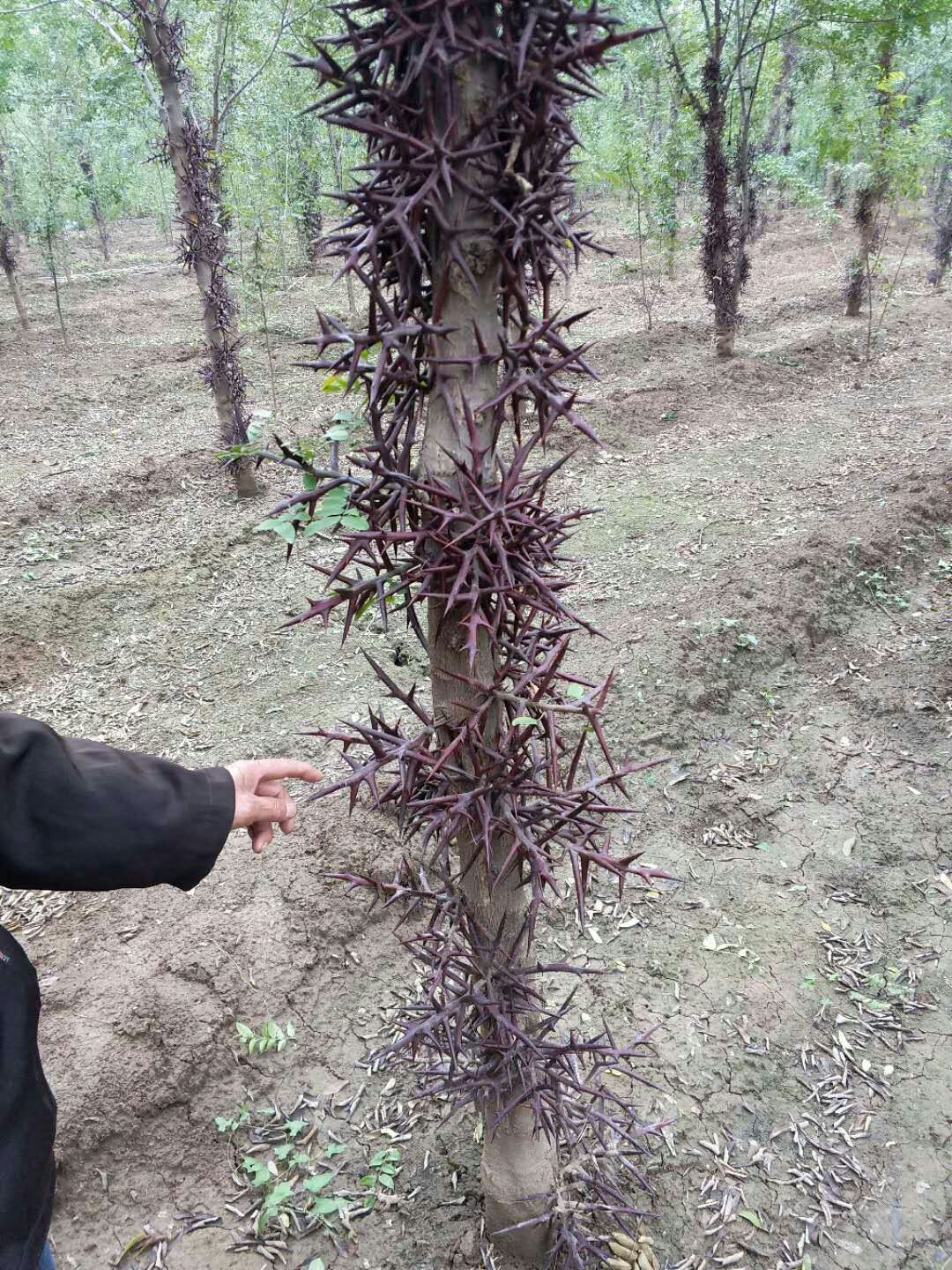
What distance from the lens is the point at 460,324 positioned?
1.23 m

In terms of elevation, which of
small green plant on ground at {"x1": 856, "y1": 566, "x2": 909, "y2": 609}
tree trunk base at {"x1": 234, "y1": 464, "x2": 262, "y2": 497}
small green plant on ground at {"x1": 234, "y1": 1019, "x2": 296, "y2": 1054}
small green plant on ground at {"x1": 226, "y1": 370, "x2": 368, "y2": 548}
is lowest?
small green plant on ground at {"x1": 234, "y1": 1019, "x2": 296, "y2": 1054}

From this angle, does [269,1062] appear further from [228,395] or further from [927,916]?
[228,395]

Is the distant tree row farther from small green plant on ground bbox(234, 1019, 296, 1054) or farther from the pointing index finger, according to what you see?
small green plant on ground bbox(234, 1019, 296, 1054)

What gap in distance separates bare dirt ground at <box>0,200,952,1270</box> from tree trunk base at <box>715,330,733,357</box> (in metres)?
2.78

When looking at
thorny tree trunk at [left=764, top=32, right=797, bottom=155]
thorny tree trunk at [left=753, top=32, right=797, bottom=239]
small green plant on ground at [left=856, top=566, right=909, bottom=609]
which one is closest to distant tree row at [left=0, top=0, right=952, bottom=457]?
thorny tree trunk at [left=753, top=32, right=797, bottom=239]

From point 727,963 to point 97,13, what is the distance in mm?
9011

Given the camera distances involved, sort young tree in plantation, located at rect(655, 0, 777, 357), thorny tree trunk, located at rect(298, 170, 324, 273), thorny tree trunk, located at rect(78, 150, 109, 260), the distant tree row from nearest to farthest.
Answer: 1. the distant tree row
2. young tree in plantation, located at rect(655, 0, 777, 357)
3. thorny tree trunk, located at rect(298, 170, 324, 273)
4. thorny tree trunk, located at rect(78, 150, 109, 260)

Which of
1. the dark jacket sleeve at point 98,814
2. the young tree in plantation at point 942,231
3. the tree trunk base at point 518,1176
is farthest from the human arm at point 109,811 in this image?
the young tree in plantation at point 942,231

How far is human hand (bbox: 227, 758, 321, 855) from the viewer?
1495 mm

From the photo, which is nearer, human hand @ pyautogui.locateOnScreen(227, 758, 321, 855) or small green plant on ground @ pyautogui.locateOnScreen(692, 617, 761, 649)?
human hand @ pyautogui.locateOnScreen(227, 758, 321, 855)

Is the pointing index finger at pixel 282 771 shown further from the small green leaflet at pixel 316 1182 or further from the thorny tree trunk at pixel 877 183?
the thorny tree trunk at pixel 877 183

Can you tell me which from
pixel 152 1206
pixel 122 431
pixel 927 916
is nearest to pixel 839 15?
pixel 122 431

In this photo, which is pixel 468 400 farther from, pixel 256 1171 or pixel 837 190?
pixel 837 190

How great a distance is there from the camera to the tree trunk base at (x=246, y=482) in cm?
682
